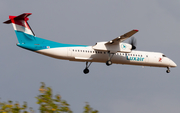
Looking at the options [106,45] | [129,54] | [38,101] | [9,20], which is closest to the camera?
[38,101]

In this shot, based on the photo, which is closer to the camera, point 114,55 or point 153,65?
point 114,55

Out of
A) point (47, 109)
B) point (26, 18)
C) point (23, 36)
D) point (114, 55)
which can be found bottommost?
point (47, 109)

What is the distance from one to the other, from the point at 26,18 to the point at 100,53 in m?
9.01

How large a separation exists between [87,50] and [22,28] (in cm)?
742

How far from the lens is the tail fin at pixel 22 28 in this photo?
29.6m

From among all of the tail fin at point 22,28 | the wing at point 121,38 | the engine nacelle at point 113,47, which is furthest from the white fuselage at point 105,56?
the tail fin at point 22,28

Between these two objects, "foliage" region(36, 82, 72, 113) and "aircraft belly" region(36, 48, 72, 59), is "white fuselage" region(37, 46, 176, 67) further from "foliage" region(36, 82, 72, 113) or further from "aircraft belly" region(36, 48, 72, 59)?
"foliage" region(36, 82, 72, 113)

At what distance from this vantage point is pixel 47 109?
10.7 m

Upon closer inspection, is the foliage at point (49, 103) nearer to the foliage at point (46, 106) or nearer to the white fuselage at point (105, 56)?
the foliage at point (46, 106)

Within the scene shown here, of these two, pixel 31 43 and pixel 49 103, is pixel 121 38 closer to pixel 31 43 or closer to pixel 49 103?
pixel 31 43

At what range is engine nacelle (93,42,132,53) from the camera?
31.7 m

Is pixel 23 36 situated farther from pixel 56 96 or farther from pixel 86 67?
pixel 56 96

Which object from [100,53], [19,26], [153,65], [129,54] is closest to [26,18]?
[19,26]

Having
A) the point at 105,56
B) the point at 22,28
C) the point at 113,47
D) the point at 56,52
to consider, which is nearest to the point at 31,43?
the point at 22,28
